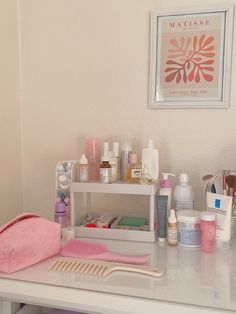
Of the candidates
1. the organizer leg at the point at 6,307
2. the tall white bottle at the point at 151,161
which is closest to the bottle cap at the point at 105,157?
the tall white bottle at the point at 151,161

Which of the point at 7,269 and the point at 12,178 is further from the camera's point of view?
the point at 12,178

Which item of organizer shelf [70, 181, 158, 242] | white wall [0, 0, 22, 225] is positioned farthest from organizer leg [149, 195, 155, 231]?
white wall [0, 0, 22, 225]

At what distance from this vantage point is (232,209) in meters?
1.02

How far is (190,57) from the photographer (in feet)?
3.92

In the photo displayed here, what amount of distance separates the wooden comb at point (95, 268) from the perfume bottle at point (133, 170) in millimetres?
343

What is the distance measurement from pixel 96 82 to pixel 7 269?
29.9 inches

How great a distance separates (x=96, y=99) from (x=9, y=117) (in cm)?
34

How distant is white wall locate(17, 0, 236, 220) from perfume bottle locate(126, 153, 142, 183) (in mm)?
139

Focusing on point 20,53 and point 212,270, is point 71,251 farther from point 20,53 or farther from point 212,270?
point 20,53

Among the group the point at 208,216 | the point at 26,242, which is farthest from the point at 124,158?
the point at 26,242

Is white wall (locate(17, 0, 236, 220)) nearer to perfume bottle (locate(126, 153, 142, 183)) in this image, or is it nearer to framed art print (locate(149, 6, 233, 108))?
framed art print (locate(149, 6, 233, 108))

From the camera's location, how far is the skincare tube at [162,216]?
1.06 meters

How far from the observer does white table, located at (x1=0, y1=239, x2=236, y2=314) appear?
2.26 feet

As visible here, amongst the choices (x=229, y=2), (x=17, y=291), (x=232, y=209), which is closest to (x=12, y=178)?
(x=17, y=291)
